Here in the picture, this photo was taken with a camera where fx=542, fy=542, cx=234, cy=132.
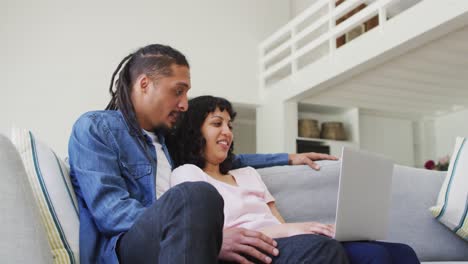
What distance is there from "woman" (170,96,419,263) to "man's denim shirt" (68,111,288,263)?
0.17 m

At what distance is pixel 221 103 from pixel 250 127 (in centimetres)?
498

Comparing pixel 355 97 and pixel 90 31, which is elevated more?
pixel 90 31

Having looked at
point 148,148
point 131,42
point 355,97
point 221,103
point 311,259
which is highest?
point 131,42

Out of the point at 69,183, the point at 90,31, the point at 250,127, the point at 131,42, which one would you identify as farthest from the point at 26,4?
the point at 69,183

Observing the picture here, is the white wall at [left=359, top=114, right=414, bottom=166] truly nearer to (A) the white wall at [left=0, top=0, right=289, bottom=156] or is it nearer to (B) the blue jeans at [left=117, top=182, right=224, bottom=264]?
(A) the white wall at [left=0, top=0, right=289, bottom=156]

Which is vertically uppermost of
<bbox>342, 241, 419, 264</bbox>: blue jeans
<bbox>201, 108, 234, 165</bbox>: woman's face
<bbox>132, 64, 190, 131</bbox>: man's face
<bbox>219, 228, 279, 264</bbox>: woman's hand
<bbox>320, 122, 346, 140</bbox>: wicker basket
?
<bbox>320, 122, 346, 140</bbox>: wicker basket

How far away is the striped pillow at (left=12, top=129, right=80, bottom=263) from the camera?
1.17 m

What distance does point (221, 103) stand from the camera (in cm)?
182

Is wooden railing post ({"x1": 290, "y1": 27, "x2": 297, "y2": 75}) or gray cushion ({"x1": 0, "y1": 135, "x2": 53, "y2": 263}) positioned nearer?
gray cushion ({"x1": 0, "y1": 135, "x2": 53, "y2": 263})

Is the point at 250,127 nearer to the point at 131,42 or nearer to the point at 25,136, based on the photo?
the point at 131,42

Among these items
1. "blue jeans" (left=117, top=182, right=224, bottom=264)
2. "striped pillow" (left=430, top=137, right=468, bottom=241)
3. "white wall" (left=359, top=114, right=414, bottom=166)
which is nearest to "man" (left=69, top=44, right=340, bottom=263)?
"blue jeans" (left=117, top=182, right=224, bottom=264)

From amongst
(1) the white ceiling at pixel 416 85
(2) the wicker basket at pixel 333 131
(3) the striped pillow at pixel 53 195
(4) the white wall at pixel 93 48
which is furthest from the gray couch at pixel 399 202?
(2) the wicker basket at pixel 333 131

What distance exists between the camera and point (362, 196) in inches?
55.2

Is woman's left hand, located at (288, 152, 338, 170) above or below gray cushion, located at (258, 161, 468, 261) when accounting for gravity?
above
